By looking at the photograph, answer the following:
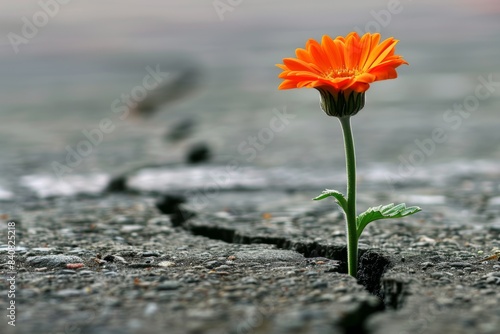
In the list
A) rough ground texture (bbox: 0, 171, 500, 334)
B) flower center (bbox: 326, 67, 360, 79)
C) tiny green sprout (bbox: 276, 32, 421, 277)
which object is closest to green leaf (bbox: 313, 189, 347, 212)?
tiny green sprout (bbox: 276, 32, 421, 277)

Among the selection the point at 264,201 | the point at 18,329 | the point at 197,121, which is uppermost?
the point at 197,121

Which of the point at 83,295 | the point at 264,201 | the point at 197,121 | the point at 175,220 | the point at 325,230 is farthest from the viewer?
the point at 197,121

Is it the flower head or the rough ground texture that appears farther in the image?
the flower head

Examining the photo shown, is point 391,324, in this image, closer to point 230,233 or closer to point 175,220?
point 230,233

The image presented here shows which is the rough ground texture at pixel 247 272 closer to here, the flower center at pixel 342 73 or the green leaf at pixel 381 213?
the green leaf at pixel 381 213

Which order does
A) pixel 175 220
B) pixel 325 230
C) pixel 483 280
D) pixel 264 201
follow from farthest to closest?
pixel 264 201 < pixel 175 220 < pixel 325 230 < pixel 483 280

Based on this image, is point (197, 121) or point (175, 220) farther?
point (197, 121)

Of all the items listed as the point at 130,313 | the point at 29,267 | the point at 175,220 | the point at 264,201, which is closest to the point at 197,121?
the point at 264,201

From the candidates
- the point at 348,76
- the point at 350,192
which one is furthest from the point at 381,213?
the point at 348,76

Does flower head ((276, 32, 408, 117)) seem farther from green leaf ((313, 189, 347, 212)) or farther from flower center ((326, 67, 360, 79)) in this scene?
green leaf ((313, 189, 347, 212))
